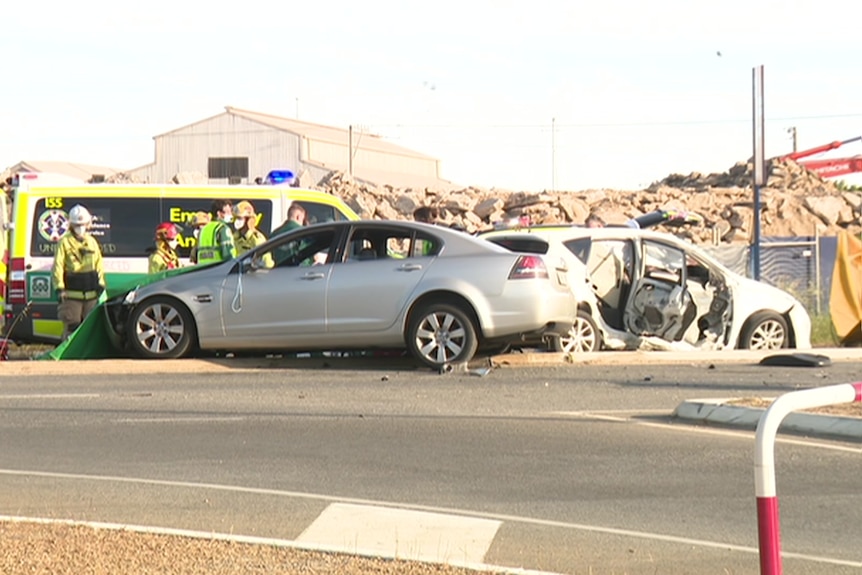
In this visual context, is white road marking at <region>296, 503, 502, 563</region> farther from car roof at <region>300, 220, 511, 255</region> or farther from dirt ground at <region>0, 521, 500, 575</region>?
car roof at <region>300, 220, 511, 255</region>

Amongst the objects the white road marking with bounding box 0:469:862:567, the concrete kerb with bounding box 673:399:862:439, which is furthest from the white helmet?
the concrete kerb with bounding box 673:399:862:439

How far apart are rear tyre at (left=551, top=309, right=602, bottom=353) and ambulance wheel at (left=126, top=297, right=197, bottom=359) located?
4183mm

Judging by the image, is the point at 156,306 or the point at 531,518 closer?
the point at 531,518

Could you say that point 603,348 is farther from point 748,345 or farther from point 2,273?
point 2,273

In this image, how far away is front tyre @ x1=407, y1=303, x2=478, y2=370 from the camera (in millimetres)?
15031

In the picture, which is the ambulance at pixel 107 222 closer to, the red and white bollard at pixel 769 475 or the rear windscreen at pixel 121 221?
the rear windscreen at pixel 121 221

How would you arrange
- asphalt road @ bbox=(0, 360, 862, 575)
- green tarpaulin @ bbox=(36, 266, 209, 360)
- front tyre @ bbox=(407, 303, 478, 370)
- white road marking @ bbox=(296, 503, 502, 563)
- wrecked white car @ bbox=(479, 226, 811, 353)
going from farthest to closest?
wrecked white car @ bbox=(479, 226, 811, 353), green tarpaulin @ bbox=(36, 266, 209, 360), front tyre @ bbox=(407, 303, 478, 370), asphalt road @ bbox=(0, 360, 862, 575), white road marking @ bbox=(296, 503, 502, 563)

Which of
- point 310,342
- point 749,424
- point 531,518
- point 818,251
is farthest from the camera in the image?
point 818,251

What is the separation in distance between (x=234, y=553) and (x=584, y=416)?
18.2 feet

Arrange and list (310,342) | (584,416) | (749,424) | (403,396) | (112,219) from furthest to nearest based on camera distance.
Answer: (112,219)
(310,342)
(403,396)
(584,416)
(749,424)

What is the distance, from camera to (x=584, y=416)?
11641 millimetres

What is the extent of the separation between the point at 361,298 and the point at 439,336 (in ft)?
3.17

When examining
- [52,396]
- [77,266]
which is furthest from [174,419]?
[77,266]

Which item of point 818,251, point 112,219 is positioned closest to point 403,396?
point 112,219
